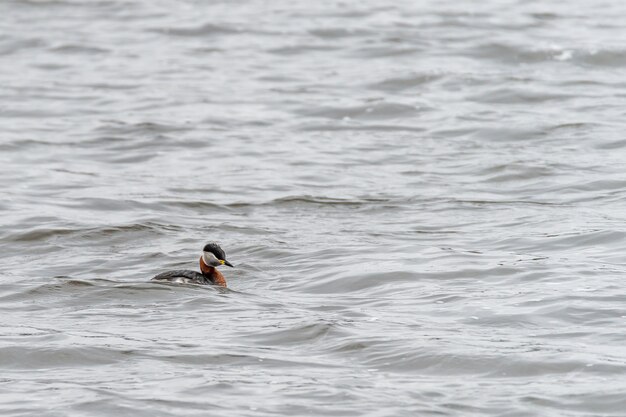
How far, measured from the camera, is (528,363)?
9.30 meters

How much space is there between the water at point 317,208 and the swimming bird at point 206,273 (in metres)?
0.16

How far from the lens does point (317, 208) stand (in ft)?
49.3

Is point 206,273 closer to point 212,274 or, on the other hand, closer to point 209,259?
point 212,274

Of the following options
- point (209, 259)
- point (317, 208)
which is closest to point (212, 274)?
point (209, 259)

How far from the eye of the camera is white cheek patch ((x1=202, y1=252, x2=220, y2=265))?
11.9 m

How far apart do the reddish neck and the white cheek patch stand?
0.03 metres

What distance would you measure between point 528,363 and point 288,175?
7691mm

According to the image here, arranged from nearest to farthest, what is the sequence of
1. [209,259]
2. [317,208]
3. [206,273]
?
[206,273] → [209,259] → [317,208]

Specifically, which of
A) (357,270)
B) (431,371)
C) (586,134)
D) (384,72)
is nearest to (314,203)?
(357,270)

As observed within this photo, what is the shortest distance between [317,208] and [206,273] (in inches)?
135

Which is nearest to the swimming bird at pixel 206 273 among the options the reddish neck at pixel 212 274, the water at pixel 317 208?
the reddish neck at pixel 212 274

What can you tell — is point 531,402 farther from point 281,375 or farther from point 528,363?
point 281,375

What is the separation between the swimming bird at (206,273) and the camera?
454 inches

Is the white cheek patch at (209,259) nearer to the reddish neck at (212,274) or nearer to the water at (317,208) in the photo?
the reddish neck at (212,274)
